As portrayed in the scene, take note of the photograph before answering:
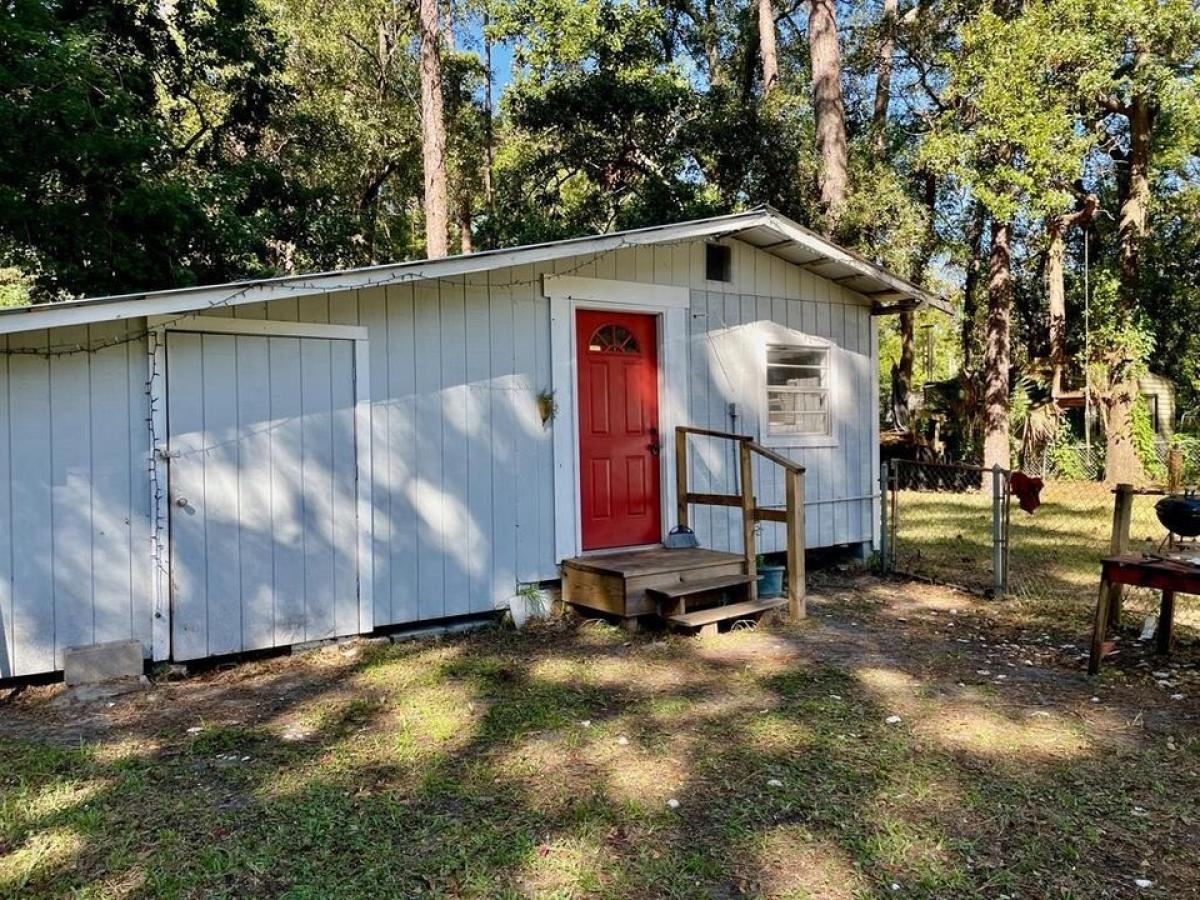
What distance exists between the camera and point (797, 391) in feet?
23.6

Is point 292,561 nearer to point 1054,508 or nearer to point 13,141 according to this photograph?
point 13,141

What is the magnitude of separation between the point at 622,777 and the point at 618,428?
3.32 m

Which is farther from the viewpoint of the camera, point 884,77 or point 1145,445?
point 884,77

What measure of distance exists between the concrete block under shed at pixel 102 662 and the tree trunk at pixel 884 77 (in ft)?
45.3

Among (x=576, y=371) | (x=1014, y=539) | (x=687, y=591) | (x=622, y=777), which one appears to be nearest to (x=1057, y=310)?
(x=1014, y=539)

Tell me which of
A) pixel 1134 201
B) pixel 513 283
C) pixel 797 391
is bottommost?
pixel 797 391

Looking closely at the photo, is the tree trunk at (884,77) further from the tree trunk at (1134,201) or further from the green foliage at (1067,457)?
the green foliage at (1067,457)

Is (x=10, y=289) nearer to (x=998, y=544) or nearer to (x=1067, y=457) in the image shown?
(x=998, y=544)

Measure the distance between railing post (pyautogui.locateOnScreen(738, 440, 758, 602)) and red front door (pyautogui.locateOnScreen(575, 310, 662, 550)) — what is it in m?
0.85

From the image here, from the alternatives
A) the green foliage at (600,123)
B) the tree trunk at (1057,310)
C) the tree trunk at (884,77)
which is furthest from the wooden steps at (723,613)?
the tree trunk at (1057,310)

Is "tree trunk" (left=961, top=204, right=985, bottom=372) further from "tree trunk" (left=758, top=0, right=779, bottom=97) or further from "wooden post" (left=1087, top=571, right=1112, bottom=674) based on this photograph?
"wooden post" (left=1087, top=571, right=1112, bottom=674)

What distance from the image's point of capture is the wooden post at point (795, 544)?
552 cm

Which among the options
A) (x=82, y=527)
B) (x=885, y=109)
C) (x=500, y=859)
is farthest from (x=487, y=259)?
(x=885, y=109)

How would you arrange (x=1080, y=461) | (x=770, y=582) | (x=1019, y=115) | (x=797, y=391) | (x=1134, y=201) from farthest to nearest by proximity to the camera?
1. (x=1080, y=461)
2. (x=1134, y=201)
3. (x=1019, y=115)
4. (x=797, y=391)
5. (x=770, y=582)
